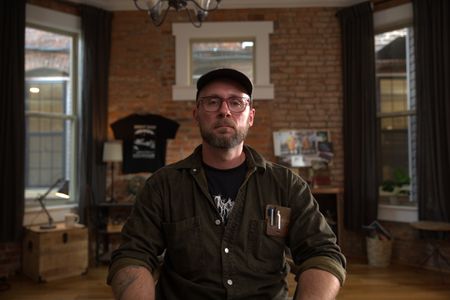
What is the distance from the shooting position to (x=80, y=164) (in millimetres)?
4617

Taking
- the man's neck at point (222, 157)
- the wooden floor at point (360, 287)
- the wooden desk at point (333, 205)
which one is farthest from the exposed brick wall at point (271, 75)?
the man's neck at point (222, 157)

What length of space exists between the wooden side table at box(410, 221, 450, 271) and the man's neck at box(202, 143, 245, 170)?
119 inches

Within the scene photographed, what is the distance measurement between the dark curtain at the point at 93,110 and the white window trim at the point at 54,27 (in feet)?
0.39

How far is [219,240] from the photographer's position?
1351 mm

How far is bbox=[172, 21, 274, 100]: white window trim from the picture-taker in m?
4.88

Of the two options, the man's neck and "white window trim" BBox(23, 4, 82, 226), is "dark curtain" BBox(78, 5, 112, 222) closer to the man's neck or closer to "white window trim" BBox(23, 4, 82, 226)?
"white window trim" BBox(23, 4, 82, 226)

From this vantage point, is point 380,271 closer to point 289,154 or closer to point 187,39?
point 289,154

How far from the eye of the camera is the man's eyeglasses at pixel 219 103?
1412 millimetres

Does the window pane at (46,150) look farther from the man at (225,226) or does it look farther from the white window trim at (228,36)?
the man at (225,226)

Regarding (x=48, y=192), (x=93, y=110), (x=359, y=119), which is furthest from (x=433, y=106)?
(x=48, y=192)

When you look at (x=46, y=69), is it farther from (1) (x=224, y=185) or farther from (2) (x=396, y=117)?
(2) (x=396, y=117)

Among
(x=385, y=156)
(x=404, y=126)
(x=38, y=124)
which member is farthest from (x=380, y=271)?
(x=38, y=124)

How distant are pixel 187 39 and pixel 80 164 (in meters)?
2.07

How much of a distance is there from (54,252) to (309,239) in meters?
3.29
